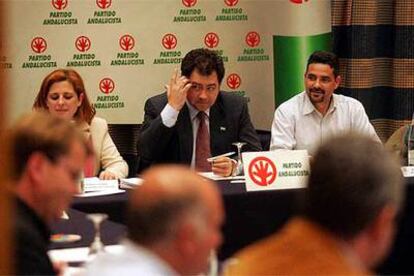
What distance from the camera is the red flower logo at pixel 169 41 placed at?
6.52 meters

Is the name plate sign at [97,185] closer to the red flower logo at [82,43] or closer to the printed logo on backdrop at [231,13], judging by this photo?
the red flower logo at [82,43]

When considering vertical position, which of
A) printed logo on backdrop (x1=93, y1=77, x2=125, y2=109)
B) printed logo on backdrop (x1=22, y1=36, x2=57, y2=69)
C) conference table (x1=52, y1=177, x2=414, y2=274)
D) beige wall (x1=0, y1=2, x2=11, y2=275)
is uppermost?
printed logo on backdrop (x1=22, y1=36, x2=57, y2=69)

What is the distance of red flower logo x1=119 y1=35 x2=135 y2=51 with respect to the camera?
6473 mm

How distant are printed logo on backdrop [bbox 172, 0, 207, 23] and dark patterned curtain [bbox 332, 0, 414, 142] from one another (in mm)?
1000

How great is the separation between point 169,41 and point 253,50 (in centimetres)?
Answer: 65

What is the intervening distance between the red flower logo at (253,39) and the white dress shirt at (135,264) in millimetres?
4986

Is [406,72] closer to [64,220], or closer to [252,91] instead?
[252,91]

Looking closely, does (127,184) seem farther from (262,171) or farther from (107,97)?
(107,97)

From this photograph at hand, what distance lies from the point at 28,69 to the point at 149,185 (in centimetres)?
464

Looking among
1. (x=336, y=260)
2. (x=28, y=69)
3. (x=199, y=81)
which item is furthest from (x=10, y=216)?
(x=28, y=69)

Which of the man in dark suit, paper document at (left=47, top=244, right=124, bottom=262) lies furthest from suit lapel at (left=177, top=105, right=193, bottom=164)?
paper document at (left=47, top=244, right=124, bottom=262)

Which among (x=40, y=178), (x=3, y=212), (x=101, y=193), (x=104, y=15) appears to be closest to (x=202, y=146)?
(x=101, y=193)

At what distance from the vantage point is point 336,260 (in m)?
1.81

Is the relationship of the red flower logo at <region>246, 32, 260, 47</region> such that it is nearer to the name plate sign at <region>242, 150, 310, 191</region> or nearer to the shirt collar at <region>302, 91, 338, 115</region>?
the shirt collar at <region>302, 91, 338, 115</region>
